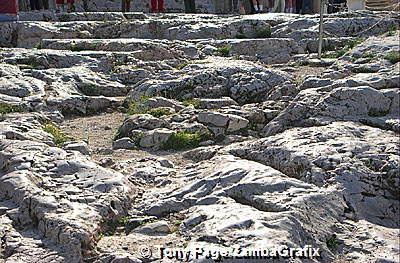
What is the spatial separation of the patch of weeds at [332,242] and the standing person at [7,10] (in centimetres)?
1022

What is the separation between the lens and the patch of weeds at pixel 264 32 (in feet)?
39.2

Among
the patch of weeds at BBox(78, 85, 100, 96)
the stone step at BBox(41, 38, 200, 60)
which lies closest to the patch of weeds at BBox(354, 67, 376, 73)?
the stone step at BBox(41, 38, 200, 60)

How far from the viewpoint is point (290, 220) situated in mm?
4180

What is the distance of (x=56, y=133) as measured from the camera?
270 inches

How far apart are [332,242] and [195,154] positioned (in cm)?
241

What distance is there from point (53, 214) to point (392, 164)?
3.03 m

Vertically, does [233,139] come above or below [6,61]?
below

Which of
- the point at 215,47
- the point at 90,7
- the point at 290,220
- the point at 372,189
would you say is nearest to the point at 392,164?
the point at 372,189

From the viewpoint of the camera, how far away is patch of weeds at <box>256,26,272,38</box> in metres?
11.9

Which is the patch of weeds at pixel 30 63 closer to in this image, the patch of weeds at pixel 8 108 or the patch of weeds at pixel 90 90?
the patch of weeds at pixel 90 90

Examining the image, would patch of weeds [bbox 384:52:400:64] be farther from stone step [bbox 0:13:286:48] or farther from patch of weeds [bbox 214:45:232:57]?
stone step [bbox 0:13:286:48]

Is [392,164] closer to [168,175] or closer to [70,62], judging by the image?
[168,175]

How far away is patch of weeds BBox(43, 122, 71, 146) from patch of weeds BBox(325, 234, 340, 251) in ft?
11.8

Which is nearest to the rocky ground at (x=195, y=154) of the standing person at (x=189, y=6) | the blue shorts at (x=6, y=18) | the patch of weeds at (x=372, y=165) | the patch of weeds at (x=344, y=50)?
the patch of weeds at (x=372, y=165)
